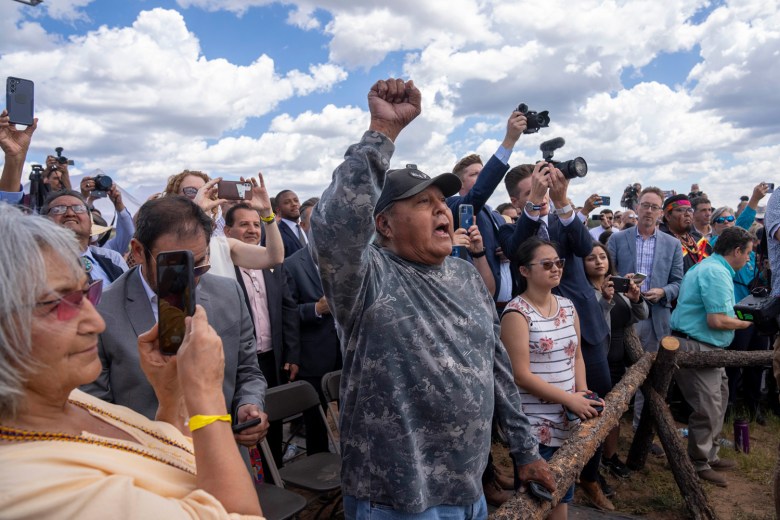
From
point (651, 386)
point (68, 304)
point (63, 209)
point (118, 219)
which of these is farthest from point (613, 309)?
point (118, 219)

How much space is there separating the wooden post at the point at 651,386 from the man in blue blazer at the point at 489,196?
151 cm

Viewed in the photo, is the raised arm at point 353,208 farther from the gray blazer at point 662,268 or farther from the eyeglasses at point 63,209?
the gray blazer at point 662,268

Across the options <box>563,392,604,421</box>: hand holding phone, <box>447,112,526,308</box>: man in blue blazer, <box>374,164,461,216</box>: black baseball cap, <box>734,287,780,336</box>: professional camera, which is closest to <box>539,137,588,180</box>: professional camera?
<box>447,112,526,308</box>: man in blue blazer

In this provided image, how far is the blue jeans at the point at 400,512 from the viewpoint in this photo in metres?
1.80

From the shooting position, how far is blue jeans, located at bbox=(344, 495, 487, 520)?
180 centimetres

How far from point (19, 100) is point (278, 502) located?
3196 millimetres

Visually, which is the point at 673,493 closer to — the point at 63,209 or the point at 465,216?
the point at 465,216

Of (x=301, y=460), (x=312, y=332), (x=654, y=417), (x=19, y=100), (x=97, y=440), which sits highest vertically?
(x=19, y=100)

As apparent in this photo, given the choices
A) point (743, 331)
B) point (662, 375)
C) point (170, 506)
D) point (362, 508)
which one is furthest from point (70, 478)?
point (743, 331)

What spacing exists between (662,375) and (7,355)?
502 centimetres

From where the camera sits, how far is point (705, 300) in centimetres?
489

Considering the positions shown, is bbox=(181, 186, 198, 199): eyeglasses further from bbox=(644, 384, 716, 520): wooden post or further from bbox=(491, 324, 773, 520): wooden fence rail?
bbox=(644, 384, 716, 520): wooden post

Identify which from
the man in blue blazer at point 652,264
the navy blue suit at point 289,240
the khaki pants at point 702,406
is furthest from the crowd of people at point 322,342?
the navy blue suit at point 289,240

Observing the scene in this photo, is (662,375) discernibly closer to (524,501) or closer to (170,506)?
(524,501)
